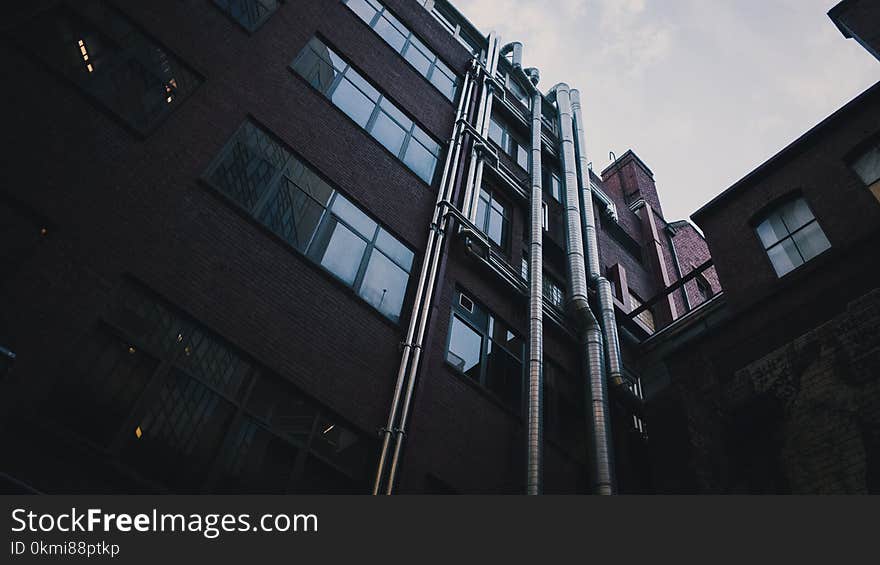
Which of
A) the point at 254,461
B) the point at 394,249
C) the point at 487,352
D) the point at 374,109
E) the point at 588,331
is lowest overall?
the point at 254,461

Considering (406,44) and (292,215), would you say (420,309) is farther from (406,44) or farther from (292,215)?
(406,44)

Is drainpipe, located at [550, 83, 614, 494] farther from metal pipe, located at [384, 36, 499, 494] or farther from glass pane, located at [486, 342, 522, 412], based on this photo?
metal pipe, located at [384, 36, 499, 494]

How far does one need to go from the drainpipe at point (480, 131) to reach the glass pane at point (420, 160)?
1053mm

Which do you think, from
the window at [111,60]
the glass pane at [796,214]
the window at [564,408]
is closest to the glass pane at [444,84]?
the window at [111,60]

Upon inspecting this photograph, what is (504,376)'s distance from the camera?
554 inches

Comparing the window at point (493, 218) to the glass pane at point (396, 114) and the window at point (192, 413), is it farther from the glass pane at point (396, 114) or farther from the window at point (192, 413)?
the window at point (192, 413)

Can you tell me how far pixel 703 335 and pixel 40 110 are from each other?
41.7 feet

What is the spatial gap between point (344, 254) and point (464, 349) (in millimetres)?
3325

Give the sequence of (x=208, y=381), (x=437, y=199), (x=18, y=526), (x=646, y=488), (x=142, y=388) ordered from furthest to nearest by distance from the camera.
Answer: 1. (x=437, y=199)
2. (x=646, y=488)
3. (x=208, y=381)
4. (x=142, y=388)
5. (x=18, y=526)

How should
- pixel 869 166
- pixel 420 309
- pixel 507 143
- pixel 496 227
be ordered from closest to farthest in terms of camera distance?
pixel 420 309
pixel 869 166
pixel 496 227
pixel 507 143

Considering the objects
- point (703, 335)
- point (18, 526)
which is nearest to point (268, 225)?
point (18, 526)

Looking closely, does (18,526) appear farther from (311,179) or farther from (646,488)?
(646,488)

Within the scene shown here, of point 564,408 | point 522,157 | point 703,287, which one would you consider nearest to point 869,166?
point 564,408

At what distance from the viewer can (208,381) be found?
9.16m
